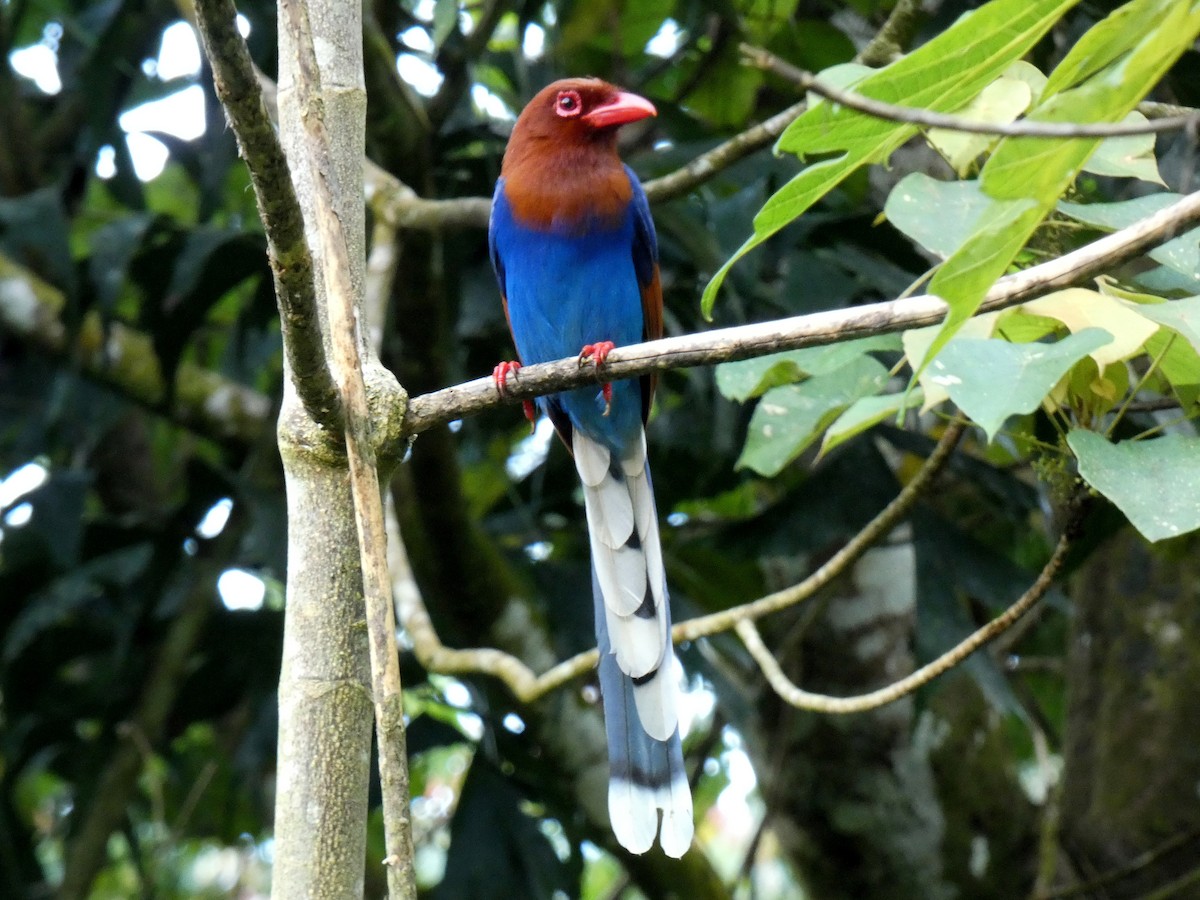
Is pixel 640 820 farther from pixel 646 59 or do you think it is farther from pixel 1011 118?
pixel 646 59

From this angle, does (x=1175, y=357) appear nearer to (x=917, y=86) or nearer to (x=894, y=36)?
(x=917, y=86)

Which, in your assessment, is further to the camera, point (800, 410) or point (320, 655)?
point (800, 410)

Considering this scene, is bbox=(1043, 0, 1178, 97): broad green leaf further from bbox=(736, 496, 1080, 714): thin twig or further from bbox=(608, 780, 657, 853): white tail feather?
bbox=(608, 780, 657, 853): white tail feather

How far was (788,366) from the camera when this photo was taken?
9.16 ft

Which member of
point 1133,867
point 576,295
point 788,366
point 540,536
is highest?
point 788,366

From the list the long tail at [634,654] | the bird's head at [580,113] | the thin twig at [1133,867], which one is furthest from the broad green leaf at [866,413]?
the thin twig at [1133,867]

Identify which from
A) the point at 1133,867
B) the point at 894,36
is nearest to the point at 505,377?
the point at 894,36

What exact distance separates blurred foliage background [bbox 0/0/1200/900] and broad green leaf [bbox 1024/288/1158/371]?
1.49 metres

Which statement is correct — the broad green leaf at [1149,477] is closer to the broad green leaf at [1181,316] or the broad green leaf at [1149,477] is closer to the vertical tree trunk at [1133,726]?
the broad green leaf at [1181,316]

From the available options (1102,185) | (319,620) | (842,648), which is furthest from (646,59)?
(319,620)

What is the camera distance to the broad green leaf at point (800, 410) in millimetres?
2812

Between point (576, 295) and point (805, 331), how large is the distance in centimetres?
210

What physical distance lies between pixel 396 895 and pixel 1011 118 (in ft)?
4.95

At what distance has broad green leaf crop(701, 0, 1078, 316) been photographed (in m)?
1.61
